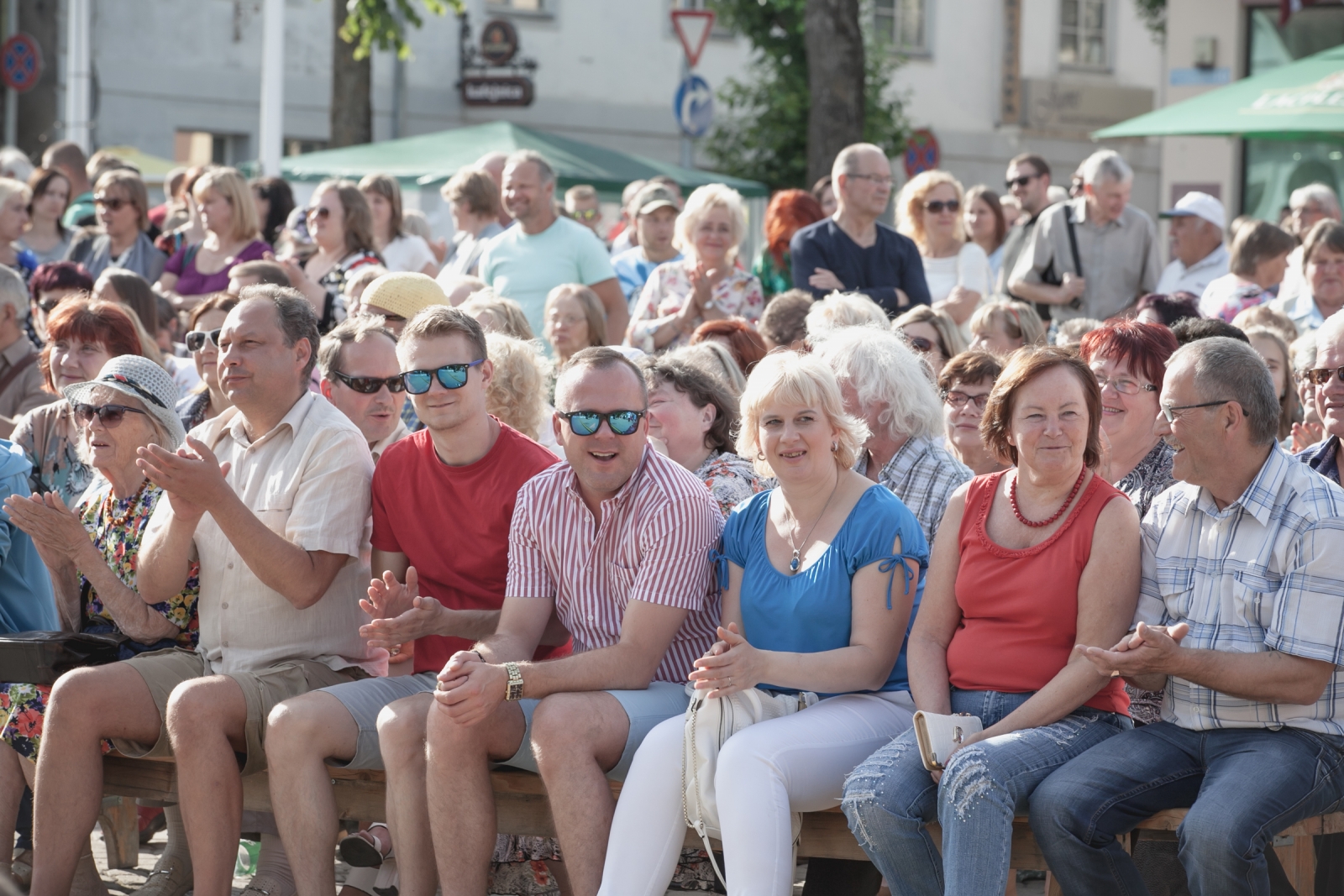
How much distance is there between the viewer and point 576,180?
1505 cm

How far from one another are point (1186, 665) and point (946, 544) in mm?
684

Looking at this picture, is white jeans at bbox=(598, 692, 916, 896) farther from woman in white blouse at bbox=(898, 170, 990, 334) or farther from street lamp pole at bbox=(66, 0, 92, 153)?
street lamp pole at bbox=(66, 0, 92, 153)

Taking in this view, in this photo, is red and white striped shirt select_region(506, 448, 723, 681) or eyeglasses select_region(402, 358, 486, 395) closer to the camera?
red and white striped shirt select_region(506, 448, 723, 681)

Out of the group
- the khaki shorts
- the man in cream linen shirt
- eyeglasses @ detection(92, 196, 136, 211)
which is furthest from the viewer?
eyeglasses @ detection(92, 196, 136, 211)

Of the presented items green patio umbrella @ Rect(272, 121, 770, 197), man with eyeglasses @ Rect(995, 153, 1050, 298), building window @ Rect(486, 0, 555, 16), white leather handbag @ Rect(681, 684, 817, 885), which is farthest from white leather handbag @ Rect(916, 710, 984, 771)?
building window @ Rect(486, 0, 555, 16)

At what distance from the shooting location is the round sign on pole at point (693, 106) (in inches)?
599

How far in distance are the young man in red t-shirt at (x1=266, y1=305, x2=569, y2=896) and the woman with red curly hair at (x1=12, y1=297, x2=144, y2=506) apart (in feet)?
5.51

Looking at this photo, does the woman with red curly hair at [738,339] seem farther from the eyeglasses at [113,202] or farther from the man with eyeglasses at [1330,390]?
the eyeglasses at [113,202]

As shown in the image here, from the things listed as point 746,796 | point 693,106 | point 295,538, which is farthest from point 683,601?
point 693,106

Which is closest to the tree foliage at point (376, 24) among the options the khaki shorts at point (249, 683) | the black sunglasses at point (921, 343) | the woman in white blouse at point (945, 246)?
the woman in white blouse at point (945, 246)

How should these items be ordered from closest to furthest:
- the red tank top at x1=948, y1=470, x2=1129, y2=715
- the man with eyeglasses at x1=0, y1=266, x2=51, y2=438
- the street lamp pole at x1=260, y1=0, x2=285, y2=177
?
the red tank top at x1=948, y1=470, x2=1129, y2=715, the man with eyeglasses at x1=0, y1=266, x2=51, y2=438, the street lamp pole at x1=260, y1=0, x2=285, y2=177

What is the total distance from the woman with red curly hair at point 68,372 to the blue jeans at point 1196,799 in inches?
144

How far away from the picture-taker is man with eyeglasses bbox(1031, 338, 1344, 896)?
12.0 feet

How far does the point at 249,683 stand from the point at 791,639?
151 cm
